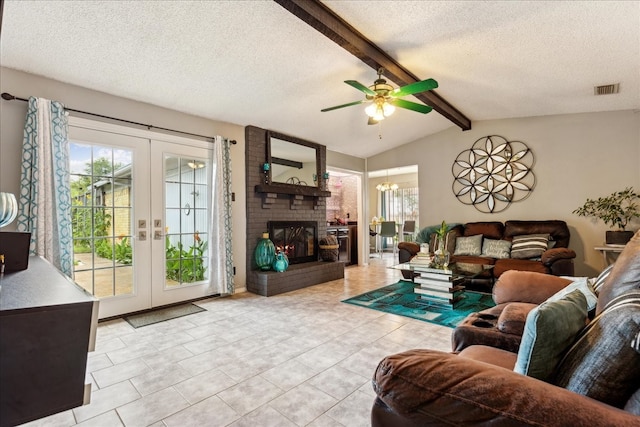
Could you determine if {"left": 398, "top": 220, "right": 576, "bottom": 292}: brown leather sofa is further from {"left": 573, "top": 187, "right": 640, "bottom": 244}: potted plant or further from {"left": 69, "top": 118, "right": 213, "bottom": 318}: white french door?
{"left": 69, "top": 118, "right": 213, "bottom": 318}: white french door

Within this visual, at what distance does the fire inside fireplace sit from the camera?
16.7 feet

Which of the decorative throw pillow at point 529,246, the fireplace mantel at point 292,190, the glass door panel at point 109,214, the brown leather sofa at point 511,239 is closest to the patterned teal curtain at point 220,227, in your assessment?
the fireplace mantel at point 292,190

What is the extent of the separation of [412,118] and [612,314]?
4708mm

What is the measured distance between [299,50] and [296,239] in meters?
3.15

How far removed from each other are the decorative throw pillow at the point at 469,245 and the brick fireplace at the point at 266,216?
6.54ft

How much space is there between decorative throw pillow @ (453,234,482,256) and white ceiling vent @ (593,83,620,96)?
2330mm

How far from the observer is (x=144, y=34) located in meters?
2.56

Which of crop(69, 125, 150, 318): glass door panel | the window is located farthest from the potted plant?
crop(69, 125, 150, 318): glass door panel

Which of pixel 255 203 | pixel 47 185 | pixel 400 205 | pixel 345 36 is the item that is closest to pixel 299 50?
pixel 345 36

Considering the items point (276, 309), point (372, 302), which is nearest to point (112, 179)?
point (276, 309)

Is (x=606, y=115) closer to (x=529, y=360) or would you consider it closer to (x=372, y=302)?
(x=372, y=302)

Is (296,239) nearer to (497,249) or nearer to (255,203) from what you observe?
(255,203)

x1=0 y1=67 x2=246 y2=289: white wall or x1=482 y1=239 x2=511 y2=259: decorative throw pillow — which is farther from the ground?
x1=0 y1=67 x2=246 y2=289: white wall

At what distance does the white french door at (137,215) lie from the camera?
329 centimetres
